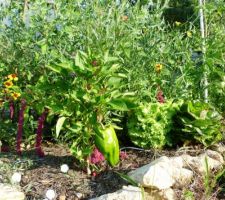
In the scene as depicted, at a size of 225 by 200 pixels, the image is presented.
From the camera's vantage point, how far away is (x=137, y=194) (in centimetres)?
291

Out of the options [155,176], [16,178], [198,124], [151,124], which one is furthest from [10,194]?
[198,124]

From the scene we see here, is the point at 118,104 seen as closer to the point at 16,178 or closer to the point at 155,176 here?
the point at 155,176

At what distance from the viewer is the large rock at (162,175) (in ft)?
9.80

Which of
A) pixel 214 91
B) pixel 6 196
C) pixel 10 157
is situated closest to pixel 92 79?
pixel 6 196

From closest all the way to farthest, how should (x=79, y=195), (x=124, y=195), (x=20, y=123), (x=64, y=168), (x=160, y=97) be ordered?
(x=124, y=195) → (x=79, y=195) → (x=64, y=168) → (x=20, y=123) → (x=160, y=97)

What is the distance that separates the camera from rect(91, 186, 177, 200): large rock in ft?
9.42

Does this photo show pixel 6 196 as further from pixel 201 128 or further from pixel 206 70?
pixel 206 70

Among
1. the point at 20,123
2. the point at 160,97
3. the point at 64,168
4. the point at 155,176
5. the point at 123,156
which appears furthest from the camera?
the point at 160,97

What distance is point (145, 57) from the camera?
4.10 metres

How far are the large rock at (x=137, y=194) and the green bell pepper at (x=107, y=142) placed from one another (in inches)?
12.9

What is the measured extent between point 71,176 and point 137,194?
611mm

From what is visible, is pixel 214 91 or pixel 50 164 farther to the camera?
pixel 214 91

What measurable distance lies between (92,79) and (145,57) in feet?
3.84

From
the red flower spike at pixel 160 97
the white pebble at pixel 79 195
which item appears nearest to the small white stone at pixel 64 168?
the white pebble at pixel 79 195
